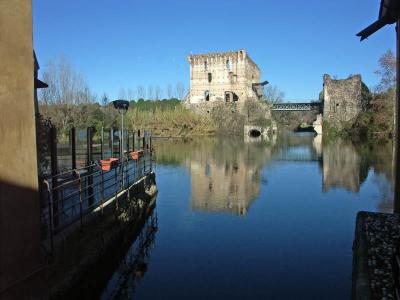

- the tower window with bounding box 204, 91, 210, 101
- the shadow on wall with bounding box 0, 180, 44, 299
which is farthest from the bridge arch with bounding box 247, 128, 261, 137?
the shadow on wall with bounding box 0, 180, 44, 299

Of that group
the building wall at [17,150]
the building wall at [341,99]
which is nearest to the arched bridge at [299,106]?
the building wall at [341,99]

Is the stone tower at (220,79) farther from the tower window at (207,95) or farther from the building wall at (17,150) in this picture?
the building wall at (17,150)

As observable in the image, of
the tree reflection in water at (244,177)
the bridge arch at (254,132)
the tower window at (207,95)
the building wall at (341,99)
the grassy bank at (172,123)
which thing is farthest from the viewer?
the tower window at (207,95)

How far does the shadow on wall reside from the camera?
445 centimetres

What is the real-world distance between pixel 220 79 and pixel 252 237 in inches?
2302

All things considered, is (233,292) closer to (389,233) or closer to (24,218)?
(389,233)

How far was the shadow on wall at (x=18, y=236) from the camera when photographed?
4.45 metres

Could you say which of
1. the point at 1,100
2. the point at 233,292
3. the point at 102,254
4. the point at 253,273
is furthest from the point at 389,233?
the point at 1,100

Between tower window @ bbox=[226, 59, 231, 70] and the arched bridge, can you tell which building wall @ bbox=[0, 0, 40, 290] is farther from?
tower window @ bbox=[226, 59, 231, 70]

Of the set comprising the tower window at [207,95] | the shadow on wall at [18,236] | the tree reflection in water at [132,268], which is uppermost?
the tower window at [207,95]

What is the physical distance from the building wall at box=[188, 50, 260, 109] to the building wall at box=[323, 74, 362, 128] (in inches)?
477

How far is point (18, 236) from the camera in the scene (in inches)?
185

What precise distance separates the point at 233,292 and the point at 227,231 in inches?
134

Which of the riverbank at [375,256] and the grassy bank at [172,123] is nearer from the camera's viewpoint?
the riverbank at [375,256]
